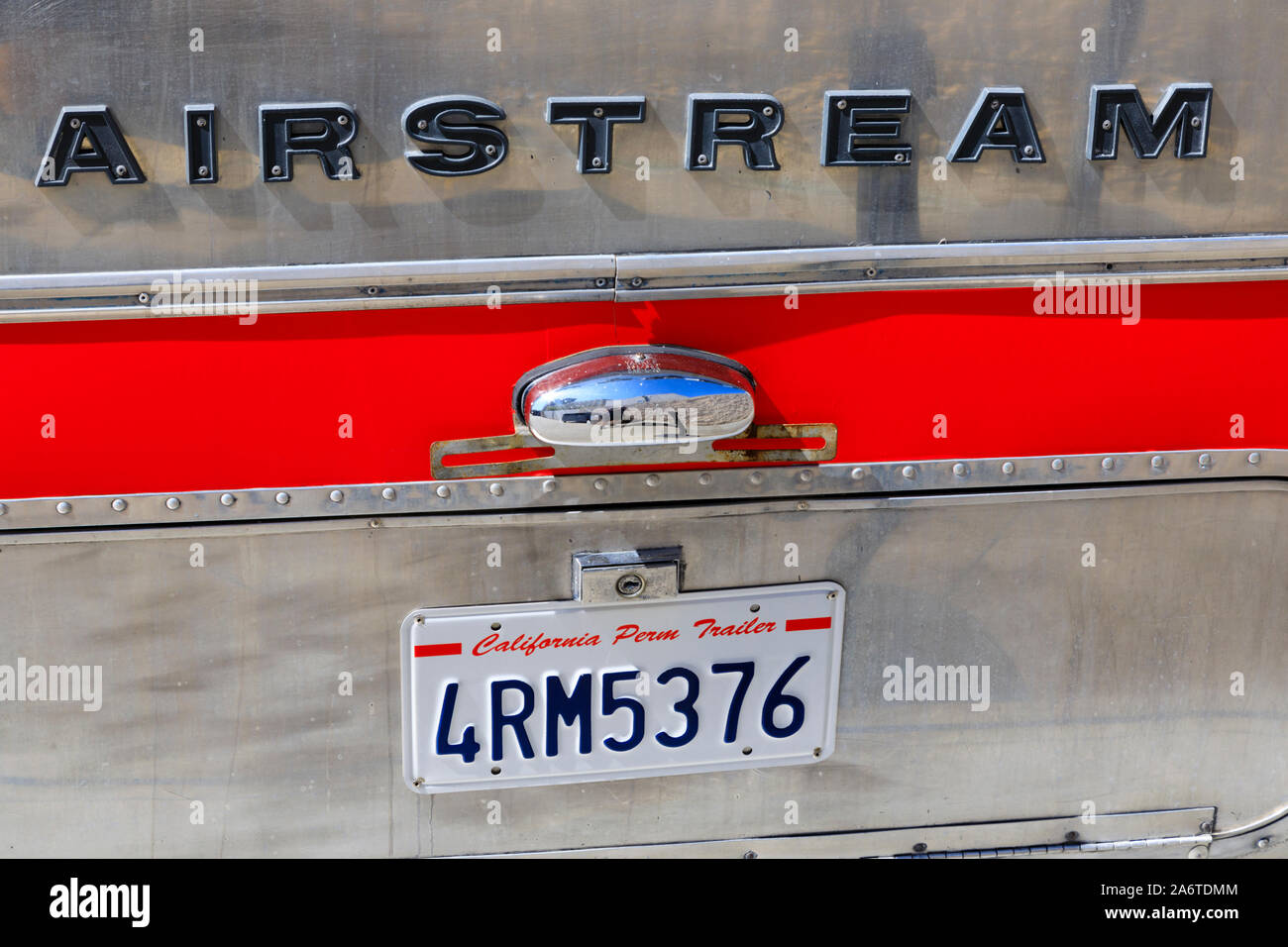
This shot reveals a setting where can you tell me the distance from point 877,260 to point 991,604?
0.64m

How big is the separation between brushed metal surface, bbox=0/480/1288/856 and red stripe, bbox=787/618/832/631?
5 centimetres

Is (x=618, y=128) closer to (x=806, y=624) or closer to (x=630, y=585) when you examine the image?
(x=630, y=585)

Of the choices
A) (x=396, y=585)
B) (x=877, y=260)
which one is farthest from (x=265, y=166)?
(x=877, y=260)

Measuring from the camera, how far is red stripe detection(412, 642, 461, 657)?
189 cm

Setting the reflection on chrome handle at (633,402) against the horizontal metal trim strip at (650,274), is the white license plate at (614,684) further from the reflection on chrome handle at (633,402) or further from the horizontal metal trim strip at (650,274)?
the horizontal metal trim strip at (650,274)

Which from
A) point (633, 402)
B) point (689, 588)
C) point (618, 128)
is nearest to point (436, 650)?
point (689, 588)

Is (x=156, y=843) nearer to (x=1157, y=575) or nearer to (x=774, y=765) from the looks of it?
(x=774, y=765)

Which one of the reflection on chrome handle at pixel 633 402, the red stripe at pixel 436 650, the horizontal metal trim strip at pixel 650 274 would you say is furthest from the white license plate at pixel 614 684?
the horizontal metal trim strip at pixel 650 274

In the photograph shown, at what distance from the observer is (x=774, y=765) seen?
204cm

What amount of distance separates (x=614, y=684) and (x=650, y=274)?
2.21ft

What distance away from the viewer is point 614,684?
1.94 metres

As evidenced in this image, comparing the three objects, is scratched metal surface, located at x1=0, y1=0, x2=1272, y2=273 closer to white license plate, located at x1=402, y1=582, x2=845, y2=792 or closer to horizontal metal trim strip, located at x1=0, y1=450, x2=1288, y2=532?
horizontal metal trim strip, located at x1=0, y1=450, x2=1288, y2=532

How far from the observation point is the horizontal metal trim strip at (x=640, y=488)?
5.87 ft

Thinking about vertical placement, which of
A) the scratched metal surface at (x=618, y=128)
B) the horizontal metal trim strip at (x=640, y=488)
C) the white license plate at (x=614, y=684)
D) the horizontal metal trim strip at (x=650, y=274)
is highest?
the scratched metal surface at (x=618, y=128)
